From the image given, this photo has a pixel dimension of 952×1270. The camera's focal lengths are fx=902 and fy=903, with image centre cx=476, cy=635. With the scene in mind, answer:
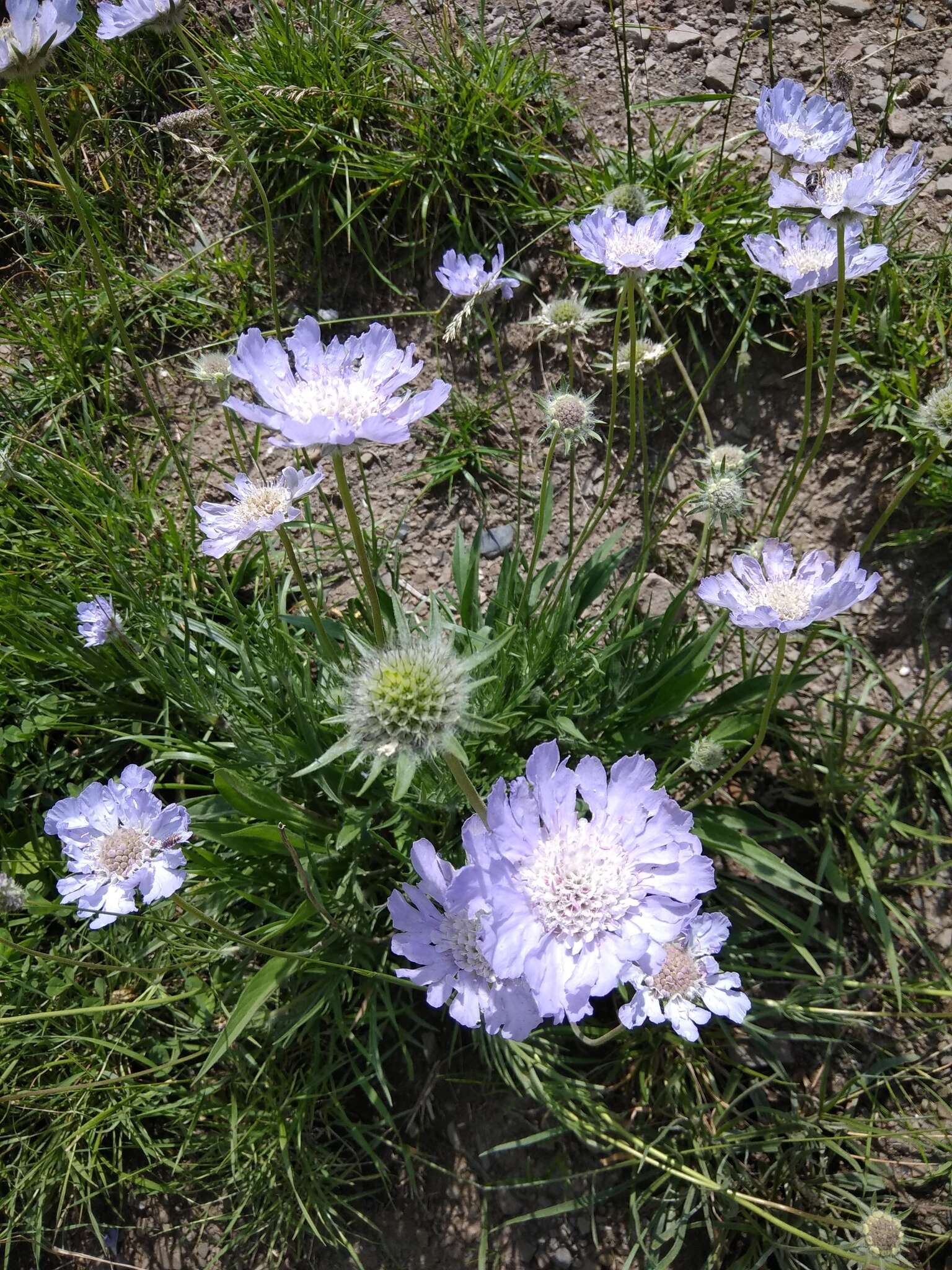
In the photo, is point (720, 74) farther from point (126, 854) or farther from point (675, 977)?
point (126, 854)

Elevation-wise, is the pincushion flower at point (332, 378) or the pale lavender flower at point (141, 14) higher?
the pale lavender flower at point (141, 14)

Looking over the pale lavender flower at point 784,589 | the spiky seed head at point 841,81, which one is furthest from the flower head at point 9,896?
the spiky seed head at point 841,81

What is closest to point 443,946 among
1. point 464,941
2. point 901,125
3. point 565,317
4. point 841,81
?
point 464,941

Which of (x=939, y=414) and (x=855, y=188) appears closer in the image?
(x=855, y=188)

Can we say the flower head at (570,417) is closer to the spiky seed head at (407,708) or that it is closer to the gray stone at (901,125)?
the spiky seed head at (407,708)

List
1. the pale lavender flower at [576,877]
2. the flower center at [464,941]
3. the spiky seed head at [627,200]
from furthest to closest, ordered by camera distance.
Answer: the spiky seed head at [627,200], the flower center at [464,941], the pale lavender flower at [576,877]

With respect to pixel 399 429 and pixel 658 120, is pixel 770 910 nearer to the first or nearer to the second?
pixel 399 429
